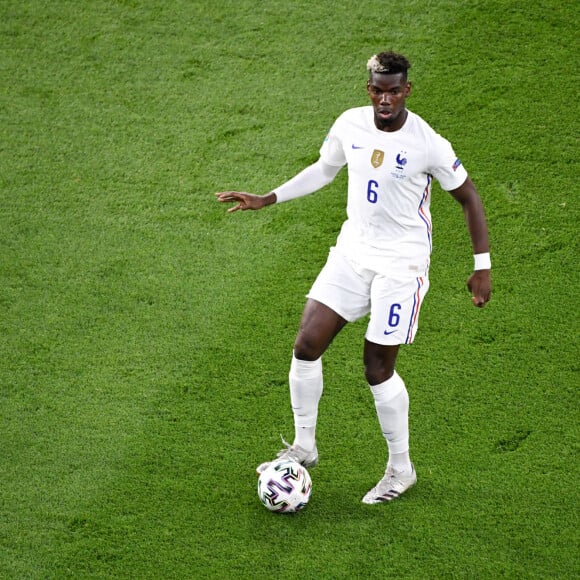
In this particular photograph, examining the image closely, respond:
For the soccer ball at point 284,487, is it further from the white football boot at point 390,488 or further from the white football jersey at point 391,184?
the white football jersey at point 391,184

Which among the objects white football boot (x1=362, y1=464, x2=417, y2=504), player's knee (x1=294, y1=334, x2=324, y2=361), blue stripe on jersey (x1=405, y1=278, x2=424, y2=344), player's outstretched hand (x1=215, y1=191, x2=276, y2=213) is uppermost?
player's outstretched hand (x1=215, y1=191, x2=276, y2=213)

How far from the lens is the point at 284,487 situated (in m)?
5.04

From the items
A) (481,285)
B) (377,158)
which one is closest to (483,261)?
(481,285)

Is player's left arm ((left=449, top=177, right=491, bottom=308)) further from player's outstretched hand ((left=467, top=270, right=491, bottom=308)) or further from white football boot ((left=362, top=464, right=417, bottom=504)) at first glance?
white football boot ((left=362, top=464, right=417, bottom=504))

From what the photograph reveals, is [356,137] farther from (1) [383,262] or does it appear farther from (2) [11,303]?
(2) [11,303]

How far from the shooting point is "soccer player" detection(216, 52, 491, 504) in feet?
15.6

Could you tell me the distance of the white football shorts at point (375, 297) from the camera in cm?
488

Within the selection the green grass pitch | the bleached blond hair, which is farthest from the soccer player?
the green grass pitch

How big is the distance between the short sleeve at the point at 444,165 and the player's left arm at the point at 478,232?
0.15ft

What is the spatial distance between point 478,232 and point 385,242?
439mm

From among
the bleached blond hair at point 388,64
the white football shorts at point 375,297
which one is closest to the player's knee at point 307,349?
the white football shorts at point 375,297

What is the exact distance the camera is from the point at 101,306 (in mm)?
6398

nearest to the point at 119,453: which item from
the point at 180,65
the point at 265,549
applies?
the point at 265,549

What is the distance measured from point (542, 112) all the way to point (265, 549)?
4.00 meters
